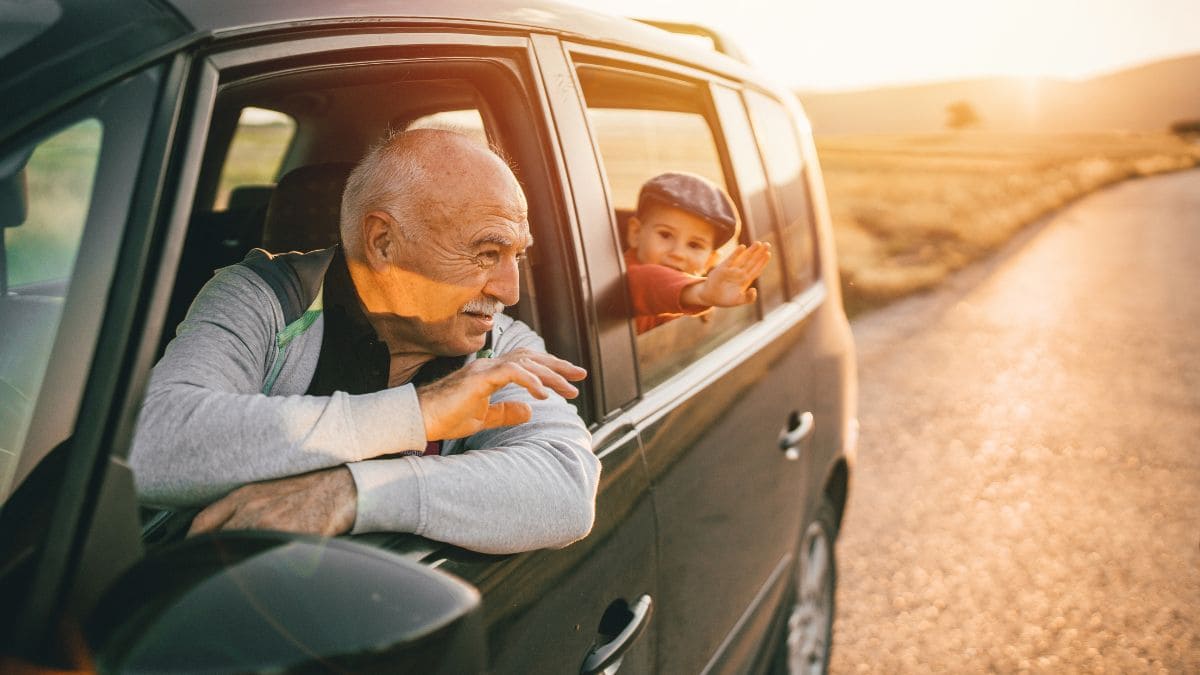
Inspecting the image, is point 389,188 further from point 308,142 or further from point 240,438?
point 308,142

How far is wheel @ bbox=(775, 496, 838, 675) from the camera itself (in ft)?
10.4

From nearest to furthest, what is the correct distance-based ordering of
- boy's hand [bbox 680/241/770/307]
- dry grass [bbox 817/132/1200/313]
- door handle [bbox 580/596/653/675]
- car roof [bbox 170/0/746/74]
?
car roof [bbox 170/0/746/74] → door handle [bbox 580/596/653/675] → boy's hand [bbox 680/241/770/307] → dry grass [bbox 817/132/1200/313]

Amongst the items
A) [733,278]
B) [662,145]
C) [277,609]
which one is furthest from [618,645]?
[662,145]

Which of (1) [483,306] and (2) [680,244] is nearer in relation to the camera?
(1) [483,306]

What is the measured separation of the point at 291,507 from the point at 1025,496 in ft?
15.1

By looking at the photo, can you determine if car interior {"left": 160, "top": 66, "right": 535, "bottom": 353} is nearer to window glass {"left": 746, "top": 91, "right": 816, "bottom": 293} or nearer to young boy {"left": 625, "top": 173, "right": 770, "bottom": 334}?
young boy {"left": 625, "top": 173, "right": 770, "bottom": 334}

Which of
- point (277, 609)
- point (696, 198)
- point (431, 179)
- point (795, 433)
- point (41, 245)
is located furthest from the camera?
point (696, 198)

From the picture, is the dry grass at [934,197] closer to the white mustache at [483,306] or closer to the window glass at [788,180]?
the window glass at [788,180]

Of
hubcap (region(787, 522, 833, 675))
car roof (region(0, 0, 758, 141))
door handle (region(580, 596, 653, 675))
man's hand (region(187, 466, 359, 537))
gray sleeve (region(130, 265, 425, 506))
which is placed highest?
car roof (region(0, 0, 758, 141))

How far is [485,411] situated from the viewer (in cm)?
144

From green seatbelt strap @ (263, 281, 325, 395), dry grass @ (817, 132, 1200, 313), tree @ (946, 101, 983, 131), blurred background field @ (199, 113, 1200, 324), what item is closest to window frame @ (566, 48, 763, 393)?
blurred background field @ (199, 113, 1200, 324)

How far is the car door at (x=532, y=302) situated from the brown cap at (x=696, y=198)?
101cm

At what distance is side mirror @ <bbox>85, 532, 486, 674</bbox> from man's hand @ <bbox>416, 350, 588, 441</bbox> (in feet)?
1.59

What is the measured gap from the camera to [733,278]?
2396 mm
